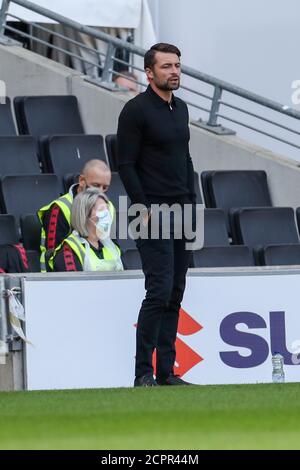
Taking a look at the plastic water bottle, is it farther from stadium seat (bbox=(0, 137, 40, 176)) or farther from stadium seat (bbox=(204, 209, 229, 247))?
stadium seat (bbox=(0, 137, 40, 176))

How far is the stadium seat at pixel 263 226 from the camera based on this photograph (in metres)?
13.3

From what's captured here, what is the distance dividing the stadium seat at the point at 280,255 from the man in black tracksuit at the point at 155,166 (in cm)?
359

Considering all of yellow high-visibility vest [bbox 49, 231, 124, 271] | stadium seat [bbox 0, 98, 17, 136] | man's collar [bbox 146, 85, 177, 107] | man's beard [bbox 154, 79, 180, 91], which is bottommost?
yellow high-visibility vest [bbox 49, 231, 124, 271]

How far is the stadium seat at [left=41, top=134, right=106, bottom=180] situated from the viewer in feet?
44.1

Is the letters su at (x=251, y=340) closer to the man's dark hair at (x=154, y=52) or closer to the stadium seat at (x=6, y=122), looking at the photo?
the man's dark hair at (x=154, y=52)

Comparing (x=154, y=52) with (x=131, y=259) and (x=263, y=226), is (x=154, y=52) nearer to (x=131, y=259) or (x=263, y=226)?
(x=131, y=259)

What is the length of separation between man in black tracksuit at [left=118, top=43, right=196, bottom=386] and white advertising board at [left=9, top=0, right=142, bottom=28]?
22.6 ft

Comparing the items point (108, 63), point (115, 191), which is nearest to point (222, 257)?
point (115, 191)

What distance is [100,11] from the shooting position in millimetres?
16281

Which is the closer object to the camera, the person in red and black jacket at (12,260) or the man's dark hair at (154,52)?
the man's dark hair at (154,52)

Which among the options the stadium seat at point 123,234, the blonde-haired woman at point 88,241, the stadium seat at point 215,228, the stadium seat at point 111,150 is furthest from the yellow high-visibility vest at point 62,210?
the stadium seat at point 111,150

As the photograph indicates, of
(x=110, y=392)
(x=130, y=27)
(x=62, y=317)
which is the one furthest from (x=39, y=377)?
(x=130, y=27)

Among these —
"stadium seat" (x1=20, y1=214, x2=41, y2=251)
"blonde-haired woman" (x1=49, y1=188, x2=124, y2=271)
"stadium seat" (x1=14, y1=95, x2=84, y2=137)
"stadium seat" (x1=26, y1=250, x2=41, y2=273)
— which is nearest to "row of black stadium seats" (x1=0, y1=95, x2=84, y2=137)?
"stadium seat" (x1=14, y1=95, x2=84, y2=137)
